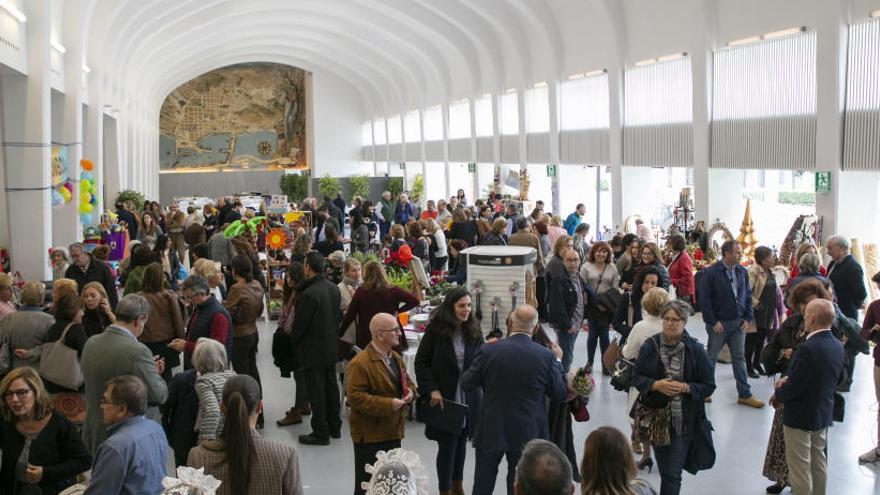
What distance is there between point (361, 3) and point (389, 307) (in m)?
21.5

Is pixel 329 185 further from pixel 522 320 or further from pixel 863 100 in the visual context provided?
pixel 522 320

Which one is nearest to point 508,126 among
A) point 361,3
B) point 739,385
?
point 361,3

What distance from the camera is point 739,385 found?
28.5ft

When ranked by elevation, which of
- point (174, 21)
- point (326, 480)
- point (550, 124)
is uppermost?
point (174, 21)

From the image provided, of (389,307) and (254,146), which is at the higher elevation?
(254,146)

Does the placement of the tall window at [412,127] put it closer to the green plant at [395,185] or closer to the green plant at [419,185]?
the green plant at [395,185]

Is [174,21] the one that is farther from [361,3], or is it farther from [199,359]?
[199,359]

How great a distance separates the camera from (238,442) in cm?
381

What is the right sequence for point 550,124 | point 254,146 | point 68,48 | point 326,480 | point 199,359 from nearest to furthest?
point 199,359 → point 326,480 → point 68,48 → point 550,124 → point 254,146

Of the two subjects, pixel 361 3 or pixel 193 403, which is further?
pixel 361 3

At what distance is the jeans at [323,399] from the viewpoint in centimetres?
764

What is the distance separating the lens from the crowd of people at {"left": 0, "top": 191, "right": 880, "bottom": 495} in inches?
156

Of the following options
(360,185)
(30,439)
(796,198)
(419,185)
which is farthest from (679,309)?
(360,185)

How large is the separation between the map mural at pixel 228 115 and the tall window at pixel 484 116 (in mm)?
21165
